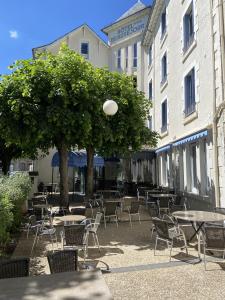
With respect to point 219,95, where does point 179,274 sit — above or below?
below

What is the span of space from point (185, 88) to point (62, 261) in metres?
11.7

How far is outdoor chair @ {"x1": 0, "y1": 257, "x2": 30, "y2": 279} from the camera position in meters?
4.14

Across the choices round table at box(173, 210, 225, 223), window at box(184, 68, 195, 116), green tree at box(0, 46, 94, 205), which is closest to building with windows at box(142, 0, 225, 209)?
window at box(184, 68, 195, 116)

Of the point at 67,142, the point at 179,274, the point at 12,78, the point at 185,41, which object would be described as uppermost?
the point at 185,41

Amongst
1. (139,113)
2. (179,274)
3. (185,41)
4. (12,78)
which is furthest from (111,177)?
(179,274)

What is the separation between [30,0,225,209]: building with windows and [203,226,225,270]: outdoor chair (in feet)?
13.4

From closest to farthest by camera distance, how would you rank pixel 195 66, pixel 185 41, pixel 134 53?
pixel 195 66, pixel 185 41, pixel 134 53

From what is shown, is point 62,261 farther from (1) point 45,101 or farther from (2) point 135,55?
(2) point 135,55

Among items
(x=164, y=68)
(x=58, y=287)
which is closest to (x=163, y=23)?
(x=164, y=68)

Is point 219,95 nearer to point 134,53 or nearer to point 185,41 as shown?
point 185,41

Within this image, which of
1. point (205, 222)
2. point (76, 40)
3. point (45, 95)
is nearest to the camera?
point (205, 222)

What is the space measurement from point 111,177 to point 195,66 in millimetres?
11179

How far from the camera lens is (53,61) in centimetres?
1245

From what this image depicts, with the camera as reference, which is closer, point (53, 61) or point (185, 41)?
point (53, 61)
